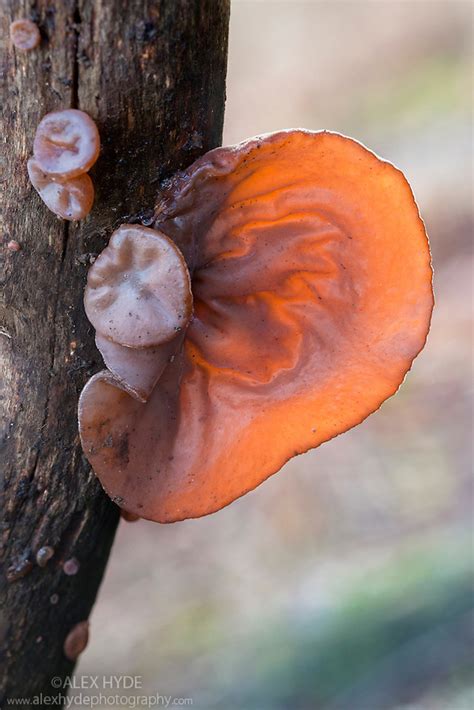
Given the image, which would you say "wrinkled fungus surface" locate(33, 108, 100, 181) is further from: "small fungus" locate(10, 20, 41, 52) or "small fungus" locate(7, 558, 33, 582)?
"small fungus" locate(7, 558, 33, 582)

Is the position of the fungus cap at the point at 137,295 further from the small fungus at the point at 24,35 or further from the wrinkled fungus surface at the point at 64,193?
the small fungus at the point at 24,35

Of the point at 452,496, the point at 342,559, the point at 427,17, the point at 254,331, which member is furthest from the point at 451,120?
the point at 254,331

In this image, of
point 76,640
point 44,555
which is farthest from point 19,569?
point 76,640

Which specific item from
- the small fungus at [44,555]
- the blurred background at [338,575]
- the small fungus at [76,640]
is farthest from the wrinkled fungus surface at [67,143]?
the blurred background at [338,575]

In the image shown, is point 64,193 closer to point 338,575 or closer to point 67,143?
point 67,143

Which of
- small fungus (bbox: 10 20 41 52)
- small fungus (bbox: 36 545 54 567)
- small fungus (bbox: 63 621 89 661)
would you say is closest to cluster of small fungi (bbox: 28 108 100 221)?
small fungus (bbox: 10 20 41 52)

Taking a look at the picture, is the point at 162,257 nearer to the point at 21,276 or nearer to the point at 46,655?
the point at 21,276

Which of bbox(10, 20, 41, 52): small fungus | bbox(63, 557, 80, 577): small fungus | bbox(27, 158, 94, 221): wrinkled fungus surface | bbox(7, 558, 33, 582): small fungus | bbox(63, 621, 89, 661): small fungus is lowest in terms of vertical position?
Answer: bbox(63, 621, 89, 661): small fungus
